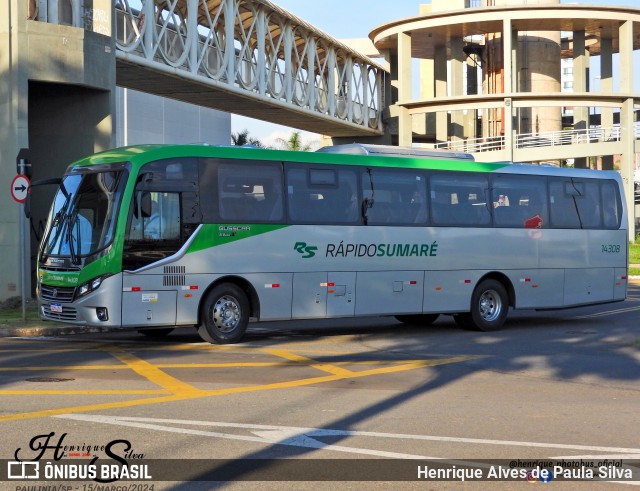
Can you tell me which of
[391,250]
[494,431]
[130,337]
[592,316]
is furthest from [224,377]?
[592,316]

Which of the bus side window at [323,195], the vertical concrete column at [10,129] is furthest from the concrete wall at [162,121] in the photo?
the bus side window at [323,195]

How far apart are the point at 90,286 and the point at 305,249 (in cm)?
393

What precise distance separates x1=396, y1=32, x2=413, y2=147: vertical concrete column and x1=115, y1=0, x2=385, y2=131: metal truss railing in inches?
70.5

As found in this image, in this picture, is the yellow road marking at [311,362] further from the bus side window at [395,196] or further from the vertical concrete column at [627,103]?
the vertical concrete column at [627,103]

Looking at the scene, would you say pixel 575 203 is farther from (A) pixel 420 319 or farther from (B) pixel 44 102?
(B) pixel 44 102

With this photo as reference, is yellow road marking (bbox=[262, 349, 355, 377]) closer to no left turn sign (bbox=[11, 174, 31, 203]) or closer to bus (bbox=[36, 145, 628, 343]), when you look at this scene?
bus (bbox=[36, 145, 628, 343])

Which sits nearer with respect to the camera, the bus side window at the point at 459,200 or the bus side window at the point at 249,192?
the bus side window at the point at 249,192

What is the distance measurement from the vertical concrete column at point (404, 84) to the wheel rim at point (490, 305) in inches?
1477

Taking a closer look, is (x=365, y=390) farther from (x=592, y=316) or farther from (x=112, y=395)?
(x=592, y=316)

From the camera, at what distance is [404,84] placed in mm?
59344

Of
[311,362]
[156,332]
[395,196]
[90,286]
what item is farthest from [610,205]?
[90,286]

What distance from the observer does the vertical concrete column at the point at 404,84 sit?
5847cm

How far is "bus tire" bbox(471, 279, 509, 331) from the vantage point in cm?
2059

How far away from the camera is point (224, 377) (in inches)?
508
